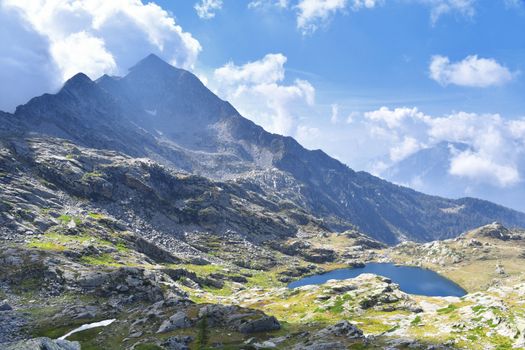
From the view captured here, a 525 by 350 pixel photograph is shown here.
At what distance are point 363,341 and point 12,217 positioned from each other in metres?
165

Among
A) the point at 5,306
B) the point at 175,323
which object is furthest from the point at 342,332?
the point at 5,306

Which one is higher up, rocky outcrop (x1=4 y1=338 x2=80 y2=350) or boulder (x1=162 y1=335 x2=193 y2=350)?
rocky outcrop (x1=4 y1=338 x2=80 y2=350)

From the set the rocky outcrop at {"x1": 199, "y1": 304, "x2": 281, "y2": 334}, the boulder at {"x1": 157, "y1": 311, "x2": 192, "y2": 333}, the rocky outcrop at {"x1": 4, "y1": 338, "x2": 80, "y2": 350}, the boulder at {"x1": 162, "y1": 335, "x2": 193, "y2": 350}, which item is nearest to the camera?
the rocky outcrop at {"x1": 4, "y1": 338, "x2": 80, "y2": 350}

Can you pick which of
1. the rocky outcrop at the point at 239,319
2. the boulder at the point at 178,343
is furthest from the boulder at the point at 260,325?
the boulder at the point at 178,343

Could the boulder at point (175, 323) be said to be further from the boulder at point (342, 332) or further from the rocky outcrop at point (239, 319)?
the boulder at point (342, 332)

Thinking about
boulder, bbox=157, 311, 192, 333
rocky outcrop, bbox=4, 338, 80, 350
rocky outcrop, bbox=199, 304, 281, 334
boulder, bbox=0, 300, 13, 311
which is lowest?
boulder, bbox=0, 300, 13, 311

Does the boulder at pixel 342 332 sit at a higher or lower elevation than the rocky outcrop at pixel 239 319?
higher

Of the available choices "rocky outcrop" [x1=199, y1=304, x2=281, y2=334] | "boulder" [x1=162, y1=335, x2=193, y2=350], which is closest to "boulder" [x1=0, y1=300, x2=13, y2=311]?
"rocky outcrop" [x1=199, y1=304, x2=281, y2=334]

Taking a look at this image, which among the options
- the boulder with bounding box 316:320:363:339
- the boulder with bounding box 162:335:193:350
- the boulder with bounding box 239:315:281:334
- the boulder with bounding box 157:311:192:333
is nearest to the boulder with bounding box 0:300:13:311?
the boulder with bounding box 157:311:192:333

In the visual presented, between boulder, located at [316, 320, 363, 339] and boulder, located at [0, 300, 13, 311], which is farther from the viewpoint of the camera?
boulder, located at [0, 300, 13, 311]

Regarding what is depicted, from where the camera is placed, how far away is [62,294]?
281ft

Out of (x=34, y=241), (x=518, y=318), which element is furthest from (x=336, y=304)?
(x=34, y=241)

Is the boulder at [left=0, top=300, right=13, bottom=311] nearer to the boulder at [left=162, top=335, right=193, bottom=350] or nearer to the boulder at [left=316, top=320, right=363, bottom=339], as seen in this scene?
the boulder at [left=162, top=335, right=193, bottom=350]

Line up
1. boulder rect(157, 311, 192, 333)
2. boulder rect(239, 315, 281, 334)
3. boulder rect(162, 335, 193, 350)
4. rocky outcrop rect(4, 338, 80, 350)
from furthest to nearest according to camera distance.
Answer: boulder rect(157, 311, 192, 333)
boulder rect(239, 315, 281, 334)
boulder rect(162, 335, 193, 350)
rocky outcrop rect(4, 338, 80, 350)
